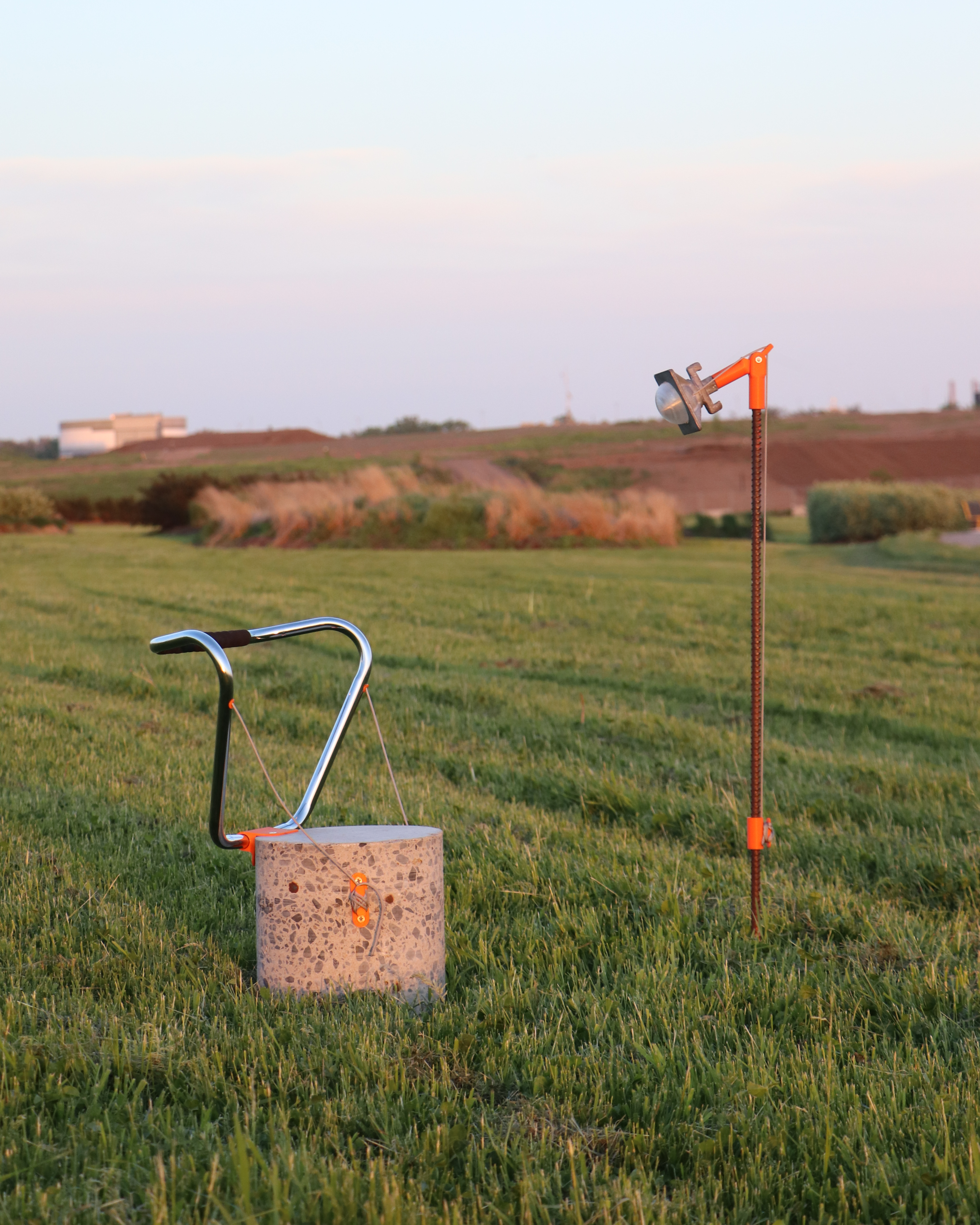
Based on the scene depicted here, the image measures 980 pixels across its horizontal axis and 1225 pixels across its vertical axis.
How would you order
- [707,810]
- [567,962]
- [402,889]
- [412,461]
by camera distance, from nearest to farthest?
1. [402,889]
2. [567,962]
3. [707,810]
4. [412,461]

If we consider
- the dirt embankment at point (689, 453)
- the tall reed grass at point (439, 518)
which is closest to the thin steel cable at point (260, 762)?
the tall reed grass at point (439, 518)

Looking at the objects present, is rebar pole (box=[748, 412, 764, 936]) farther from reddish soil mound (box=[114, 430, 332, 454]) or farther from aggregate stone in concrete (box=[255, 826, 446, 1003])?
reddish soil mound (box=[114, 430, 332, 454])

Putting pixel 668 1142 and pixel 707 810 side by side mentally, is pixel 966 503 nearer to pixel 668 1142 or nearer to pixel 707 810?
pixel 707 810

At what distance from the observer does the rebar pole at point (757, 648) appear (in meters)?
3.80

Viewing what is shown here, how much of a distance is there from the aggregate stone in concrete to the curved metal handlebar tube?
5.6 inches

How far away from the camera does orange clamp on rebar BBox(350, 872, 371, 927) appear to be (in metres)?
3.11

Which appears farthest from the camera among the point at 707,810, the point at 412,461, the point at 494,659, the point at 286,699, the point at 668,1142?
the point at 412,461

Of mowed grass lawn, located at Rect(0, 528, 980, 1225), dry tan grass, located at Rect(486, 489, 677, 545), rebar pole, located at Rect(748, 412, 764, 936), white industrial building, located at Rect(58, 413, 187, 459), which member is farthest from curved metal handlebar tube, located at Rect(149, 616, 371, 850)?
white industrial building, located at Rect(58, 413, 187, 459)

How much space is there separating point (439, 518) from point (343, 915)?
80.3 feet

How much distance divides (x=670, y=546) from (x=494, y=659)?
703 inches

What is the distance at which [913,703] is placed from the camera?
8.41 meters

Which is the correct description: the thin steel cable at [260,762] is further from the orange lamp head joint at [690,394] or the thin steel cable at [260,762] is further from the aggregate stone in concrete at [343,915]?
the orange lamp head joint at [690,394]

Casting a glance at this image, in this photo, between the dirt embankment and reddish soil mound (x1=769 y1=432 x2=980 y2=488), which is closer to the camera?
the dirt embankment

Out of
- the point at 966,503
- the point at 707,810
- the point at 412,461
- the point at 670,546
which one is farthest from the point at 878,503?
the point at 707,810
